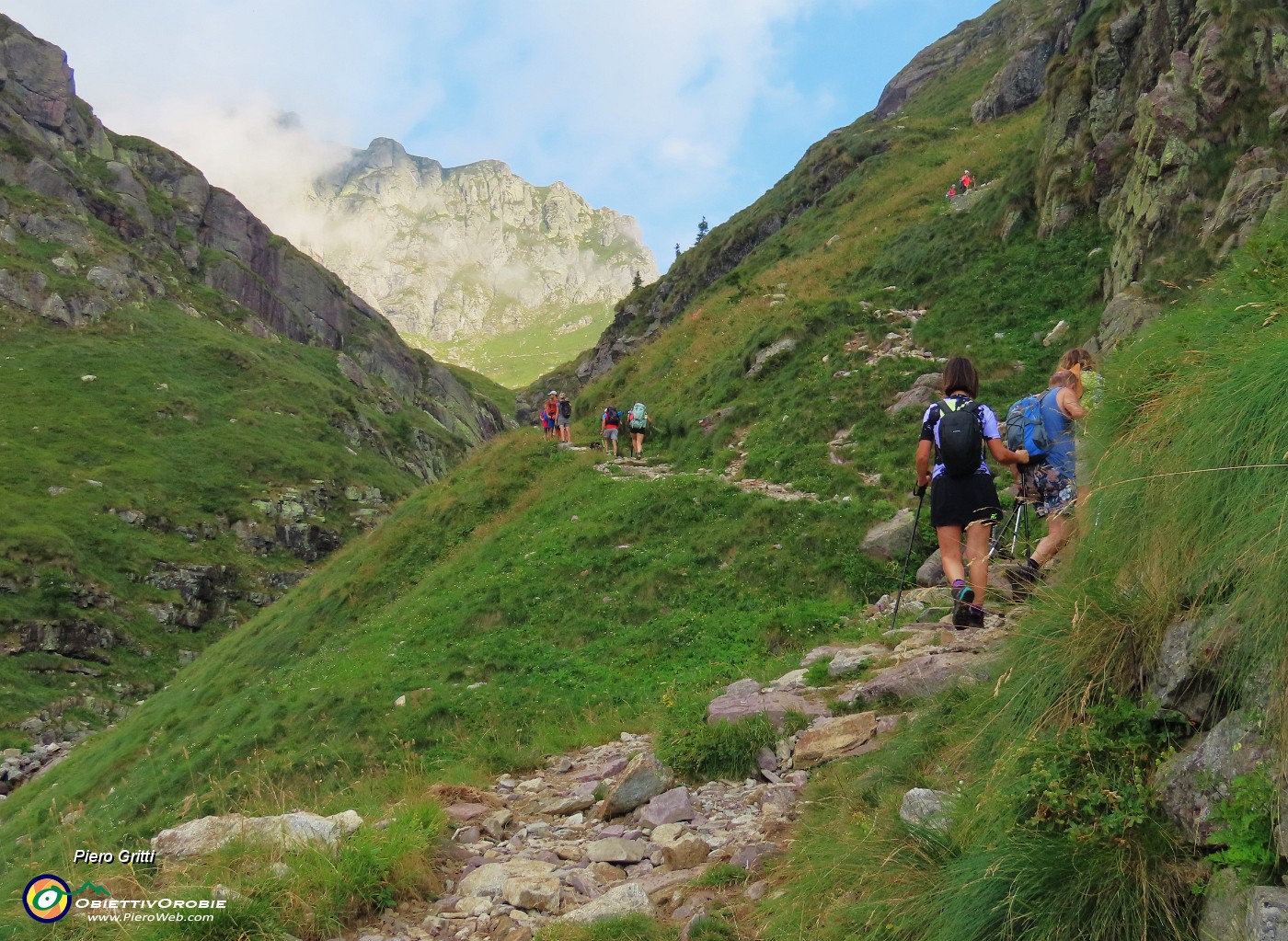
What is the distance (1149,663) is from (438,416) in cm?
16298

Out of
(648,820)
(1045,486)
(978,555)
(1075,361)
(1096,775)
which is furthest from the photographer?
(1075,361)

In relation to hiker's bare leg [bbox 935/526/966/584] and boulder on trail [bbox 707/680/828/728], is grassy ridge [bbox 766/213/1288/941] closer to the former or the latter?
boulder on trail [bbox 707/680/828/728]

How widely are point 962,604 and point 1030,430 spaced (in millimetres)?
2522

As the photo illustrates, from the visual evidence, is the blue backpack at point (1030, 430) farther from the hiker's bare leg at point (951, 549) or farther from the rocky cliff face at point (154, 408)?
the rocky cliff face at point (154, 408)

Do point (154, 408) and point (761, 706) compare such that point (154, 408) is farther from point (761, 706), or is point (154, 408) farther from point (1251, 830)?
point (1251, 830)

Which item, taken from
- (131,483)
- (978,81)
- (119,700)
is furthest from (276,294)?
(978,81)

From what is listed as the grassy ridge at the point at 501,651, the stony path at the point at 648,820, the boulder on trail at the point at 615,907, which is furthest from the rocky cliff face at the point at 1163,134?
the boulder on trail at the point at 615,907

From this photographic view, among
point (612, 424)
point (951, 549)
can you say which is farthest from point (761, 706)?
point (612, 424)

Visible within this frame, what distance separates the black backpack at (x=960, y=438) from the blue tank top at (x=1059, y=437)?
47.5 inches

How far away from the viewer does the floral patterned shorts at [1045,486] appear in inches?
362

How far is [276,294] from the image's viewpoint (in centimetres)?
14288

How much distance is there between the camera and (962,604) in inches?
339

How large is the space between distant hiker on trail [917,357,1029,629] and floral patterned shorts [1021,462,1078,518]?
1.77 ft

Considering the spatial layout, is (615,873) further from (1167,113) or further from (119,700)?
(119,700)
